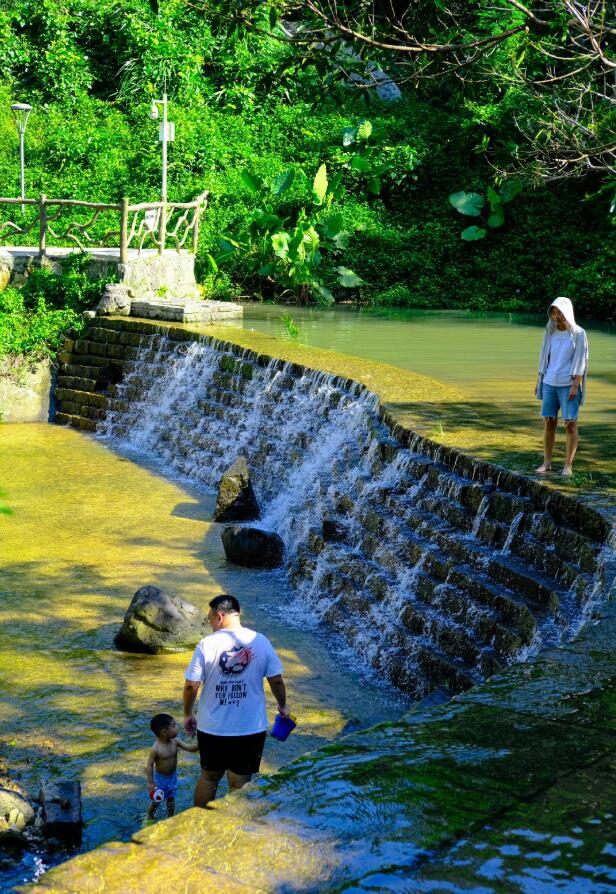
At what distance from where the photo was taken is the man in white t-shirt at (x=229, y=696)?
19.3 feet

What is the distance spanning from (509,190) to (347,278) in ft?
14.1

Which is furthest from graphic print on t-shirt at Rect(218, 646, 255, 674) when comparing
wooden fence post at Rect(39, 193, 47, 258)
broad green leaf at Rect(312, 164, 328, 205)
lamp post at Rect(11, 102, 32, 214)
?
broad green leaf at Rect(312, 164, 328, 205)

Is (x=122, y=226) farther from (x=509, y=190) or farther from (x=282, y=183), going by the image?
(x=509, y=190)

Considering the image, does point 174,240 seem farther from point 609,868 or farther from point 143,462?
point 609,868

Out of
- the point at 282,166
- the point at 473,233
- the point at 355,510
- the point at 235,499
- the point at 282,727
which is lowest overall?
the point at 235,499

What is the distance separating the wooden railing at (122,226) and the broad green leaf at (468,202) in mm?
5854

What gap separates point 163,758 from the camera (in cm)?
647

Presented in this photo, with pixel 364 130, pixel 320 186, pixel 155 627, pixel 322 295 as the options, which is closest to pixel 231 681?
pixel 155 627

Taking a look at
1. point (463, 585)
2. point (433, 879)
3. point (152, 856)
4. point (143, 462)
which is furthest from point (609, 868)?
point (143, 462)

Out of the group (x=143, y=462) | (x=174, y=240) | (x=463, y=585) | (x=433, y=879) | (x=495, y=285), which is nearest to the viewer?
(x=433, y=879)

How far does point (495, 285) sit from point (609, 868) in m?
21.7

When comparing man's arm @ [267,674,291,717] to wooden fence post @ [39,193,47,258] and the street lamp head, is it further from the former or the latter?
the street lamp head

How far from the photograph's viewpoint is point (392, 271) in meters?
25.1

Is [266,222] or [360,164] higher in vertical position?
[360,164]
